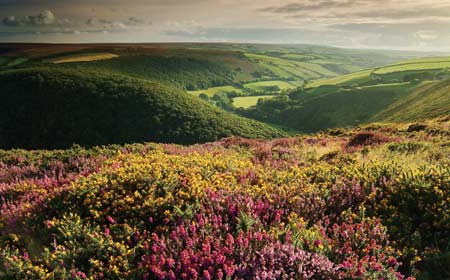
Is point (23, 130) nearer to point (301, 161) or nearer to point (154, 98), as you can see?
point (154, 98)

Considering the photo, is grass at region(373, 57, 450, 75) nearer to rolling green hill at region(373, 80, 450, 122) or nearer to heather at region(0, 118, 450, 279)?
rolling green hill at region(373, 80, 450, 122)

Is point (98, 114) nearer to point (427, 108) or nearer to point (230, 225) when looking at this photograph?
point (427, 108)

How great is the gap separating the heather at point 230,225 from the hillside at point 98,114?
314 feet

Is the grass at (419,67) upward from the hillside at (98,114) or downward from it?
upward

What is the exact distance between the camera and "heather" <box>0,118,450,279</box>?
3.82 m

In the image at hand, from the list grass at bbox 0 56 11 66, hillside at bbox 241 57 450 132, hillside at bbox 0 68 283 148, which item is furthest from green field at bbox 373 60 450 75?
grass at bbox 0 56 11 66

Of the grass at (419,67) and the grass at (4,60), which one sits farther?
the grass at (4,60)

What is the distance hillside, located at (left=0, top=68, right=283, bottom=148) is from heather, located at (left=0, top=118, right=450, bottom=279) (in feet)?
314

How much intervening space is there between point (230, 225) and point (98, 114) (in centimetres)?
11002

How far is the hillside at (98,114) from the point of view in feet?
320

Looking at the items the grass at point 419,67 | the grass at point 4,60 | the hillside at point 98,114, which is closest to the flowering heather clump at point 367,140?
the hillside at point 98,114

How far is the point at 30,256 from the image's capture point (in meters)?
4.57

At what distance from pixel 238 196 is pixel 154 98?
11626cm

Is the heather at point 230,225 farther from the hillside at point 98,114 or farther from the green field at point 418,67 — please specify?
the green field at point 418,67
